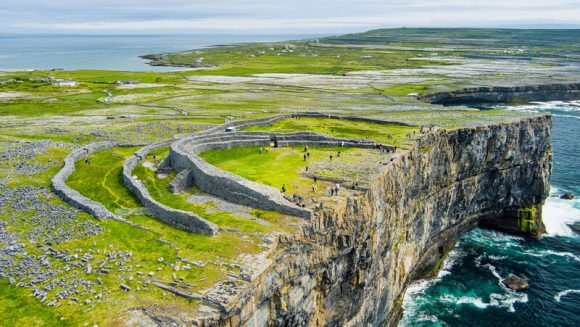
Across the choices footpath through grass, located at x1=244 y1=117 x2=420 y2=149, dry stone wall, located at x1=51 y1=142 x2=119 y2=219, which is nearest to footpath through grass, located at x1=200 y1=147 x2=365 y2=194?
footpath through grass, located at x1=244 y1=117 x2=420 y2=149

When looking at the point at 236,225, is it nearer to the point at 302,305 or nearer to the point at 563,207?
the point at 302,305

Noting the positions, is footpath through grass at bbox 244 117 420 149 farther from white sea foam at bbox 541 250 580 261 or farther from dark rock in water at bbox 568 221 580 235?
dark rock in water at bbox 568 221 580 235

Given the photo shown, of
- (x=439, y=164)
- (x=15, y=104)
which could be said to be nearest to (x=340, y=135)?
(x=439, y=164)

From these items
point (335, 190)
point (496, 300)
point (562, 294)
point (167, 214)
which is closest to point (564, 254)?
point (562, 294)

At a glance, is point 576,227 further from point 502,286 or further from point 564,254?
point 502,286

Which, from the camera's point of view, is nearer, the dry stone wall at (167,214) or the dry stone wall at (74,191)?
the dry stone wall at (167,214)

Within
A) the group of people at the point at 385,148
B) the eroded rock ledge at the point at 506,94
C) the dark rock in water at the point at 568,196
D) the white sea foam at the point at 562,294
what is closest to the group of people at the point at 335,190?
the group of people at the point at 385,148

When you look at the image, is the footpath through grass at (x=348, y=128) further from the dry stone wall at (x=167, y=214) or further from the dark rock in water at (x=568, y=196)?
the dark rock in water at (x=568, y=196)
